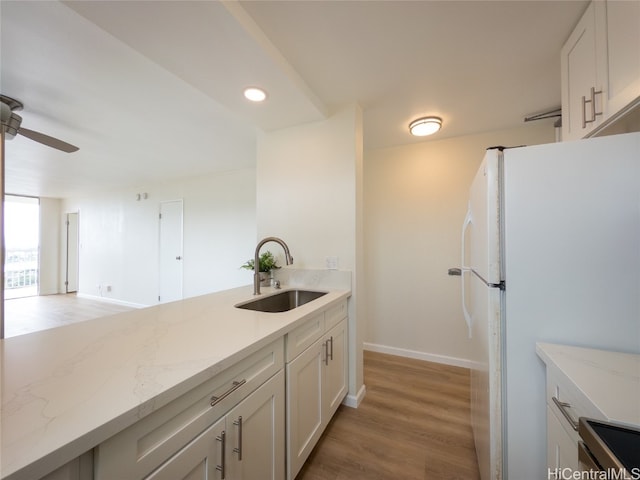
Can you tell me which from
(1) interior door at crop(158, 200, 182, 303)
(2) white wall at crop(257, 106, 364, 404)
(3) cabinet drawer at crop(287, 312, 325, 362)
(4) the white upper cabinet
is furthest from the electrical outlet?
(1) interior door at crop(158, 200, 182, 303)

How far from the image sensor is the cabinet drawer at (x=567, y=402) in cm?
62

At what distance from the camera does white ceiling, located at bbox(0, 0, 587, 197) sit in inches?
46.0

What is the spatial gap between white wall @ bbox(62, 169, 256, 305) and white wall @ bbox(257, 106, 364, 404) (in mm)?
1638

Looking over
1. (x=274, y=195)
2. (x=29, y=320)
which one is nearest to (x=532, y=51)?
(x=274, y=195)

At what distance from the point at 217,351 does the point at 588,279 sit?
51.7 inches

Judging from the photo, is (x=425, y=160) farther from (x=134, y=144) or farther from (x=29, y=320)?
(x=29, y=320)

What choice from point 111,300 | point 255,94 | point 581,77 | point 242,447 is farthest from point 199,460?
point 111,300

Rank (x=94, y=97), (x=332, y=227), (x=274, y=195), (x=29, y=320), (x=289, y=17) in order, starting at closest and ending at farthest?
(x=289, y=17), (x=94, y=97), (x=332, y=227), (x=274, y=195), (x=29, y=320)

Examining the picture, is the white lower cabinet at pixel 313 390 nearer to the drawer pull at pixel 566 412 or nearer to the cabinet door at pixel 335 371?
the cabinet door at pixel 335 371

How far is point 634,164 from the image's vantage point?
2.70 ft

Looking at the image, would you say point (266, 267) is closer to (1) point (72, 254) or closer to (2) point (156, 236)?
(2) point (156, 236)

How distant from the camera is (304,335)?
4.25 feet

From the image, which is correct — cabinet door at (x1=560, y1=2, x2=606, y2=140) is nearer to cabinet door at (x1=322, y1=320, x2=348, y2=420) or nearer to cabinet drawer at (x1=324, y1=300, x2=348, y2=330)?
cabinet drawer at (x1=324, y1=300, x2=348, y2=330)

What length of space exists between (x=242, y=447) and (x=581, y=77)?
2.29m
